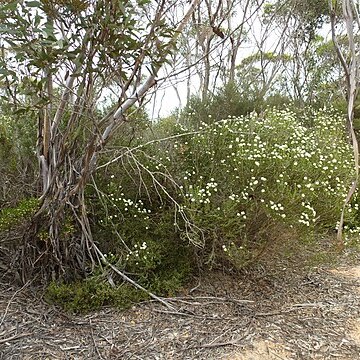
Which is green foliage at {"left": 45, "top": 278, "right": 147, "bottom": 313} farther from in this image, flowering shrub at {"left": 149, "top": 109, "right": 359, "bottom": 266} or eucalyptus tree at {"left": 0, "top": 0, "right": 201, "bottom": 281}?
flowering shrub at {"left": 149, "top": 109, "right": 359, "bottom": 266}

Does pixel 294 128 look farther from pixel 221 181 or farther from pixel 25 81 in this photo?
pixel 25 81

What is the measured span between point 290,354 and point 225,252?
759 millimetres

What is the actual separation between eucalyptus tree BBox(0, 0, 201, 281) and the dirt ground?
393 mm

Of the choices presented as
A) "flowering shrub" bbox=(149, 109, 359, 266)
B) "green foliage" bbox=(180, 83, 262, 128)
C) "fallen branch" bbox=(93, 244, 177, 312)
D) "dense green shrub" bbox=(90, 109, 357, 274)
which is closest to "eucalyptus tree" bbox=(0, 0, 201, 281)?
"fallen branch" bbox=(93, 244, 177, 312)

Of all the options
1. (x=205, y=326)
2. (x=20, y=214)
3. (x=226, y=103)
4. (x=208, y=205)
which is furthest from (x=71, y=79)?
(x=226, y=103)

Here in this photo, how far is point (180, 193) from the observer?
2.97 m

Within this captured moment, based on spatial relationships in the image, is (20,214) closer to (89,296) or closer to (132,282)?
(89,296)

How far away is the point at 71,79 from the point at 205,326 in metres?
1.64

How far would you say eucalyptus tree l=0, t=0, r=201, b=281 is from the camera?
1814mm

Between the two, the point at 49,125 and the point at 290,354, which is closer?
the point at 290,354

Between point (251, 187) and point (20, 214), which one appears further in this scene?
point (251, 187)

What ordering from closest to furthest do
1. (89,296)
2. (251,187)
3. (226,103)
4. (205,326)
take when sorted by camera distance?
(205,326) → (89,296) → (251,187) → (226,103)

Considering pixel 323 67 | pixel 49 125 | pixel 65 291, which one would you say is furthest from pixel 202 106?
pixel 323 67

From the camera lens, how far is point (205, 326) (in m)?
2.54
